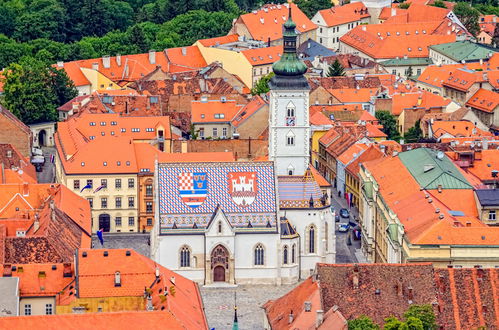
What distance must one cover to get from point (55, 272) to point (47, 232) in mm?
11946

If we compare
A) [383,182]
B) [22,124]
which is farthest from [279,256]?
[22,124]

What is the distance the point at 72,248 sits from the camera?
13900 centimetres

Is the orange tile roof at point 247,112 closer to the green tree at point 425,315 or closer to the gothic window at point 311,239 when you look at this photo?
the gothic window at point 311,239

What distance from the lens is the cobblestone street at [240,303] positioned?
140375mm

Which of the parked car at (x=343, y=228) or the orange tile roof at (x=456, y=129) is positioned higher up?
the orange tile roof at (x=456, y=129)

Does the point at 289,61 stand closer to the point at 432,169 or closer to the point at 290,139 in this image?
the point at 290,139

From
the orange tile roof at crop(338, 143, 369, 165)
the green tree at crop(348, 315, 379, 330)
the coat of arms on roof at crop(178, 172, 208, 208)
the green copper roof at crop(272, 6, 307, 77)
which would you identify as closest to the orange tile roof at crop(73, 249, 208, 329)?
the green tree at crop(348, 315, 379, 330)

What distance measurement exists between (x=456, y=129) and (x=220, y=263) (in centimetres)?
5455

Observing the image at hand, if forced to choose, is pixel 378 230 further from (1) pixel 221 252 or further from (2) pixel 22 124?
(2) pixel 22 124

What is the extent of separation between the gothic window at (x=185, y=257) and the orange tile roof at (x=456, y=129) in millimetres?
53459

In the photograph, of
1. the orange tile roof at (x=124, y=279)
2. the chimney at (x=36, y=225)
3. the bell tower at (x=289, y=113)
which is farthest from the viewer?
the bell tower at (x=289, y=113)

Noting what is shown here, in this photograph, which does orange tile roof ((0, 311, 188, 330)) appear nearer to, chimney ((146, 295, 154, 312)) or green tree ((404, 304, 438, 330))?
chimney ((146, 295, 154, 312))

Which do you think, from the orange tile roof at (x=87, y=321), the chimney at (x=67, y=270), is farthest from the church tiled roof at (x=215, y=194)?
the orange tile roof at (x=87, y=321)

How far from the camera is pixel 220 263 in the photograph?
499 feet
